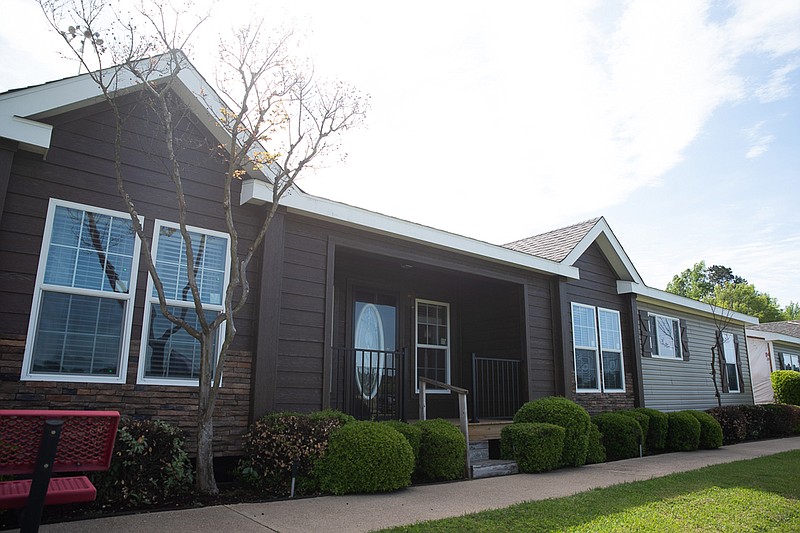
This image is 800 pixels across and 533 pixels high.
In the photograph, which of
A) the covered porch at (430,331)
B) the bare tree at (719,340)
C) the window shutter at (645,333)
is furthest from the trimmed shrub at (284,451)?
the bare tree at (719,340)

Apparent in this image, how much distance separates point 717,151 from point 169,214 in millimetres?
11776

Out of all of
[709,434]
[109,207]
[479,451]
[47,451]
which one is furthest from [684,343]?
[47,451]

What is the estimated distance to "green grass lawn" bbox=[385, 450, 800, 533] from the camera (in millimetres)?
4273

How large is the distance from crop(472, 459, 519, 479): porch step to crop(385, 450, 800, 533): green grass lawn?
5.09 ft

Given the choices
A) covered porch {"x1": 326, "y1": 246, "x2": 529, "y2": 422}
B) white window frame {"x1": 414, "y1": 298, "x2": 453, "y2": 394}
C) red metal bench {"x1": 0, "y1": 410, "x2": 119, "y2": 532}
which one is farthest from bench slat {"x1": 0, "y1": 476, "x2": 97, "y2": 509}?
white window frame {"x1": 414, "y1": 298, "x2": 453, "y2": 394}

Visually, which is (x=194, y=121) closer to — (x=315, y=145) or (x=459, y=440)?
(x=315, y=145)

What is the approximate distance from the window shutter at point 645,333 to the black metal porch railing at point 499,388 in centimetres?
398

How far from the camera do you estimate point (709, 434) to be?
1023 cm

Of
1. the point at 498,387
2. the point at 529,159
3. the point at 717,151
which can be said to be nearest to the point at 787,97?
the point at 717,151

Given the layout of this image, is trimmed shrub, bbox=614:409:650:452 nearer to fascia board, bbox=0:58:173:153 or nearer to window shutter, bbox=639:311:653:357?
window shutter, bbox=639:311:653:357

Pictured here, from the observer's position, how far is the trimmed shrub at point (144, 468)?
14.6 feet

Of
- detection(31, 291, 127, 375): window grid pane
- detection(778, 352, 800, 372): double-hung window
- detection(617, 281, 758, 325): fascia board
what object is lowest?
detection(31, 291, 127, 375): window grid pane

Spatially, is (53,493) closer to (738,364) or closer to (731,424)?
(731,424)

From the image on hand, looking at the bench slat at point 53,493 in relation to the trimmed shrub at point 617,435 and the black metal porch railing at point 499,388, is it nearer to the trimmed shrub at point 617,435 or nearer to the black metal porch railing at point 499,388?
the black metal porch railing at point 499,388
